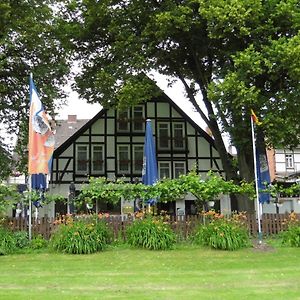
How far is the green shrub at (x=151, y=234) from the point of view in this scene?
15.0m

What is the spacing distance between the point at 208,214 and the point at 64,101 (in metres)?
12.7

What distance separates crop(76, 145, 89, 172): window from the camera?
35.0 meters

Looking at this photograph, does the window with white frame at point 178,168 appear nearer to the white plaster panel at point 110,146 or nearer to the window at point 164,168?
the window at point 164,168

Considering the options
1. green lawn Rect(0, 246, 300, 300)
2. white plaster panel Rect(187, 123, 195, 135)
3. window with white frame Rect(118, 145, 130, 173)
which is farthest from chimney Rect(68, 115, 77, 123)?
green lawn Rect(0, 246, 300, 300)

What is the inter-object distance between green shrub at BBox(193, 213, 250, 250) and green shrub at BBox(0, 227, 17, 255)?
5607mm

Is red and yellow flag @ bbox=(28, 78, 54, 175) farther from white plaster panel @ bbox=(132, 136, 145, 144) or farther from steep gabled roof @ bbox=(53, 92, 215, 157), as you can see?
white plaster panel @ bbox=(132, 136, 145, 144)

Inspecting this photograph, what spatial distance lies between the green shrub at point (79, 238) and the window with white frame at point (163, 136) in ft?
68.1

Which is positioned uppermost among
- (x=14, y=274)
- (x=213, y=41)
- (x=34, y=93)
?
(x=213, y=41)

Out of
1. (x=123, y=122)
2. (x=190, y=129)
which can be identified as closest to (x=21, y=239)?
(x=123, y=122)

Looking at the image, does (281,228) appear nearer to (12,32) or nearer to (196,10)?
(196,10)

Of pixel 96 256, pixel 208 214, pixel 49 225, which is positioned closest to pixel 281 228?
pixel 208 214

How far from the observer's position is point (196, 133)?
3628cm

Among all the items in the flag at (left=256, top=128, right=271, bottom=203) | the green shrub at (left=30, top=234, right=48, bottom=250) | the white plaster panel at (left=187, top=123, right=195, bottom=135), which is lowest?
the green shrub at (left=30, top=234, right=48, bottom=250)

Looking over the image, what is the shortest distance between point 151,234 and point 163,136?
20817 millimetres
